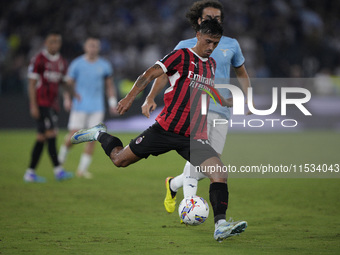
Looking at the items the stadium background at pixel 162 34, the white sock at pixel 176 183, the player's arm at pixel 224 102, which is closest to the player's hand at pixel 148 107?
the player's arm at pixel 224 102

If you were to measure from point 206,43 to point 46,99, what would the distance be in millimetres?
5157

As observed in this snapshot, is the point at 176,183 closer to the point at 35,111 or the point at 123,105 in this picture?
the point at 123,105

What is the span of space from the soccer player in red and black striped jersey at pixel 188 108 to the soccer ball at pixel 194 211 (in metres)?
0.26

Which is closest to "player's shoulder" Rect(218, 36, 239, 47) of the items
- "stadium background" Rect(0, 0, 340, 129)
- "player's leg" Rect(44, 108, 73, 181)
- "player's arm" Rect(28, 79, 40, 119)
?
"player's arm" Rect(28, 79, 40, 119)

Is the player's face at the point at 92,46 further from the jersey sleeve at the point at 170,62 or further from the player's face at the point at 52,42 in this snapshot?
the jersey sleeve at the point at 170,62

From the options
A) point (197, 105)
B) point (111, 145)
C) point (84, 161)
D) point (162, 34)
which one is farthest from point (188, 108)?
point (162, 34)

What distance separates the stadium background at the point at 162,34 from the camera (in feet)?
67.2

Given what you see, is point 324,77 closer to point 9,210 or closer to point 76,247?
point 9,210

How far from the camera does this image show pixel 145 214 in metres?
6.90

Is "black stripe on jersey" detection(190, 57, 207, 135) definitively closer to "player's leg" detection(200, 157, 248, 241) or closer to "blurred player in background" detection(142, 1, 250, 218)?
"player's leg" detection(200, 157, 248, 241)

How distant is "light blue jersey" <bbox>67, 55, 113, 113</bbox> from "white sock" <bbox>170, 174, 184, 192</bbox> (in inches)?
174

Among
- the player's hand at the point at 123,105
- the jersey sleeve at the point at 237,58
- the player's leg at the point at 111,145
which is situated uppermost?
the jersey sleeve at the point at 237,58

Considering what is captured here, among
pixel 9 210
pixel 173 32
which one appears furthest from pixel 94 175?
pixel 173 32

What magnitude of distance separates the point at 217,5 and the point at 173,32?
14.7 meters
